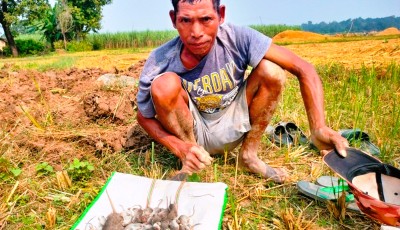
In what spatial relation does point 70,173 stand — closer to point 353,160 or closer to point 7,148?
point 7,148

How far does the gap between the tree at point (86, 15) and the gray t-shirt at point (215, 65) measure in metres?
31.0

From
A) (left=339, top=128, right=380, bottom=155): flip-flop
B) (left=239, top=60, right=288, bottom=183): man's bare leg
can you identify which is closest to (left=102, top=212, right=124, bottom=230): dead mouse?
(left=239, top=60, right=288, bottom=183): man's bare leg

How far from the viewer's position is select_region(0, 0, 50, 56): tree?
26.9m

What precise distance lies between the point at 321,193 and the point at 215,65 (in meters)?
1.00

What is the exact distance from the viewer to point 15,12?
2733 cm

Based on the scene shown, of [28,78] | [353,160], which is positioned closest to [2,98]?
[28,78]

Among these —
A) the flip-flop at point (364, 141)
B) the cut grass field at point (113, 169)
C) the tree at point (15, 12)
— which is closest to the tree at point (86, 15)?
the tree at point (15, 12)

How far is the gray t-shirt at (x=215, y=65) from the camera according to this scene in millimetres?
2338

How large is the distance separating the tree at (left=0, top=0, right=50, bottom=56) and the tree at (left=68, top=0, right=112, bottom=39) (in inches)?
125

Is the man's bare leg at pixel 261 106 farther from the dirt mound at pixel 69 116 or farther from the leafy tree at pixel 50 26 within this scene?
the leafy tree at pixel 50 26

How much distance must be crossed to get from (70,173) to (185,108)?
92cm

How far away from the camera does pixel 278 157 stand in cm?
278

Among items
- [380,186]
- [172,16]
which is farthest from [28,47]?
[380,186]

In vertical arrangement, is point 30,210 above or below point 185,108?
below
